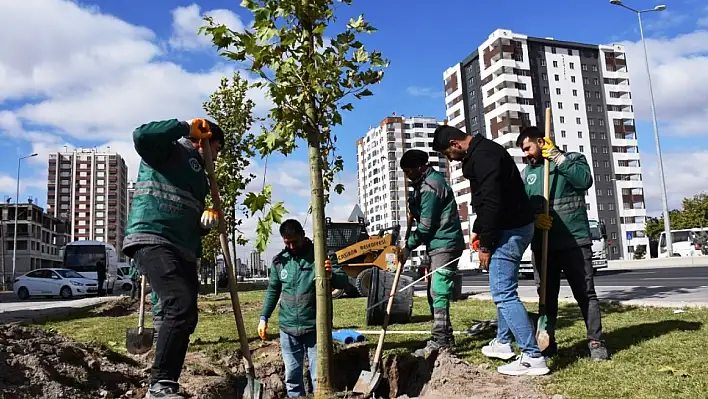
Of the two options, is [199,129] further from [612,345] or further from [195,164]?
[612,345]


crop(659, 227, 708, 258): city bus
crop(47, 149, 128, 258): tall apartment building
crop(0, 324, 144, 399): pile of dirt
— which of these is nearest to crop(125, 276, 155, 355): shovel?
crop(0, 324, 144, 399): pile of dirt

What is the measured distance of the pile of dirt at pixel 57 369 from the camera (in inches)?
130

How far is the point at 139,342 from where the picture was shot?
579 cm

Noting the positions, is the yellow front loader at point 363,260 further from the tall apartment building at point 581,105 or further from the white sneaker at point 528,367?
the tall apartment building at point 581,105

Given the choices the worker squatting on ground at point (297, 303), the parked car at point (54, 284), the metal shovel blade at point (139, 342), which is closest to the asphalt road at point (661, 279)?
the worker squatting on ground at point (297, 303)

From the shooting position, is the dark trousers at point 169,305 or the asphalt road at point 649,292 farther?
the asphalt road at point 649,292

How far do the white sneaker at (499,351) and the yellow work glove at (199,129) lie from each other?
291 cm

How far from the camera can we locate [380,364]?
4734mm

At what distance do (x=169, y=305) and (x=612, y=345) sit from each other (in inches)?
148

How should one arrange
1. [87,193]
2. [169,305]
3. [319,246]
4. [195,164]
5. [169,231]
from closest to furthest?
[169,305] < [169,231] < [195,164] < [319,246] < [87,193]

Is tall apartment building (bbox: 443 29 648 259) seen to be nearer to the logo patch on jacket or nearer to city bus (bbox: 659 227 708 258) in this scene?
city bus (bbox: 659 227 708 258)

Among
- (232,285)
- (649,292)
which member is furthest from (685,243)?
(232,285)

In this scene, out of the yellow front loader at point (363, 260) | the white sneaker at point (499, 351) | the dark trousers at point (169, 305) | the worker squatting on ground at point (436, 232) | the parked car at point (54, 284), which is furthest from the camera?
the parked car at point (54, 284)

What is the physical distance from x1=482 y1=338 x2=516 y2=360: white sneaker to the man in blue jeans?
0.32 meters
